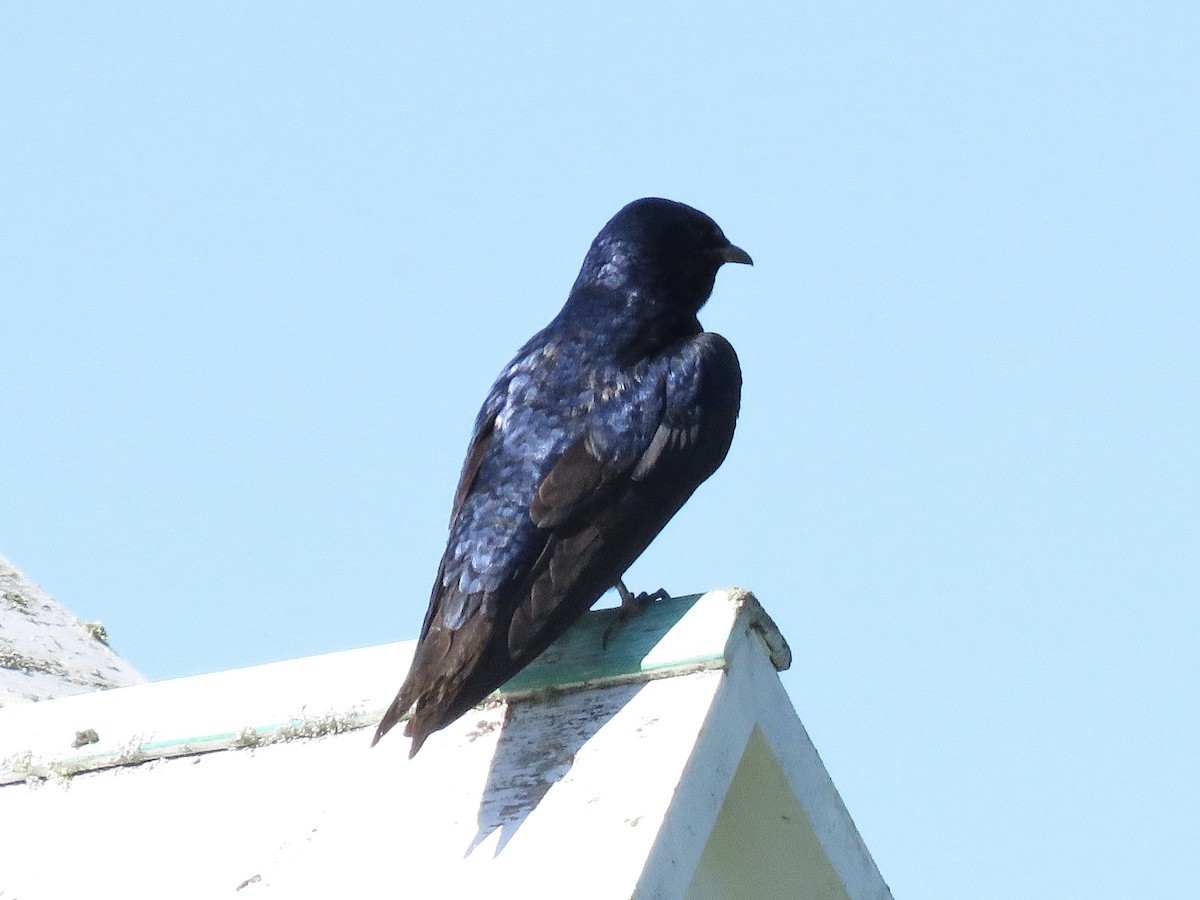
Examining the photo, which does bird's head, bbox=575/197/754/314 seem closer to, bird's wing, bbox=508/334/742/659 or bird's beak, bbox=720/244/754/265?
bird's beak, bbox=720/244/754/265

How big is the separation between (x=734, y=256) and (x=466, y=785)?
250cm

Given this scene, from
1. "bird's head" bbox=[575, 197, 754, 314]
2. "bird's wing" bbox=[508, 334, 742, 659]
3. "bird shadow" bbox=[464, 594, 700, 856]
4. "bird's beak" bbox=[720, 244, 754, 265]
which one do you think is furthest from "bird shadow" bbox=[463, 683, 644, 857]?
"bird's beak" bbox=[720, 244, 754, 265]

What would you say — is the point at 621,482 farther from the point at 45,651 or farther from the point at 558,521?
the point at 45,651

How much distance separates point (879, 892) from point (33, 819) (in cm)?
144

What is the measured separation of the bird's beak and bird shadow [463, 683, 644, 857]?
7.35 feet

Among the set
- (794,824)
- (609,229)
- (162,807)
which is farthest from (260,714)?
(609,229)

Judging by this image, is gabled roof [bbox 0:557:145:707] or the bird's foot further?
gabled roof [bbox 0:557:145:707]

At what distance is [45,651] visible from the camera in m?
4.39

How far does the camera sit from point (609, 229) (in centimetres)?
476

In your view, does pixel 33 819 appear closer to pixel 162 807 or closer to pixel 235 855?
pixel 162 807

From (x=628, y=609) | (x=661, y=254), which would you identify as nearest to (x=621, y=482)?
(x=628, y=609)

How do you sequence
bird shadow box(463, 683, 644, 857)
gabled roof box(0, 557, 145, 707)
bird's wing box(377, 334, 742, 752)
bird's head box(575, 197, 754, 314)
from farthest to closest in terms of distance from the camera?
1. bird's head box(575, 197, 754, 314)
2. gabled roof box(0, 557, 145, 707)
3. bird's wing box(377, 334, 742, 752)
4. bird shadow box(463, 683, 644, 857)

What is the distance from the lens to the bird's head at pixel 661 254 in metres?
4.48

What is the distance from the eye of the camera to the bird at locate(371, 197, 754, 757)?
299 centimetres
